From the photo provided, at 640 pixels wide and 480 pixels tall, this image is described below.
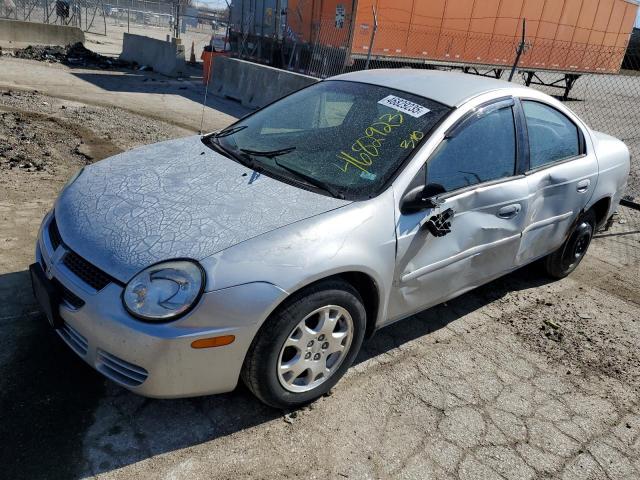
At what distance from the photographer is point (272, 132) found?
3.50 m

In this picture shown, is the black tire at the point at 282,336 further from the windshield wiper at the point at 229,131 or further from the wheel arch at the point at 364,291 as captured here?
the windshield wiper at the point at 229,131

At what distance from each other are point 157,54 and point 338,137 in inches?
593

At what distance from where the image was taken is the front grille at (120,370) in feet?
7.45

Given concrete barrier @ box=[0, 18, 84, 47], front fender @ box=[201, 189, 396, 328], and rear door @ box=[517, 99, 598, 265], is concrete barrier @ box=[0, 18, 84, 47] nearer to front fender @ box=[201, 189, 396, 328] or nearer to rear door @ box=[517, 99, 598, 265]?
rear door @ box=[517, 99, 598, 265]

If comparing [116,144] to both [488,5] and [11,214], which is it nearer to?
[11,214]

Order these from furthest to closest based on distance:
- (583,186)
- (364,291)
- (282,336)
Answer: (583,186) → (364,291) → (282,336)

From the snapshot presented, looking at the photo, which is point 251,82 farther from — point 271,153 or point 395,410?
point 395,410

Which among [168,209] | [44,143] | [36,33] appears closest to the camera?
[168,209]

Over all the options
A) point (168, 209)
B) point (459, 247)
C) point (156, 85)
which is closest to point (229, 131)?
point (168, 209)

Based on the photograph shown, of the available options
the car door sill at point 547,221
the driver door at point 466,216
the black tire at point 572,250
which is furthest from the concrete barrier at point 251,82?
the driver door at point 466,216

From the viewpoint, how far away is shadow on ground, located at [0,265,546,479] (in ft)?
7.51

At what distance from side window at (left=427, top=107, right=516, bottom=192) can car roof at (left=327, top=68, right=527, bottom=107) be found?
19cm

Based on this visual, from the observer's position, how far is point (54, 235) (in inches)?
107

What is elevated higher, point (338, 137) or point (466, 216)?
point (338, 137)
